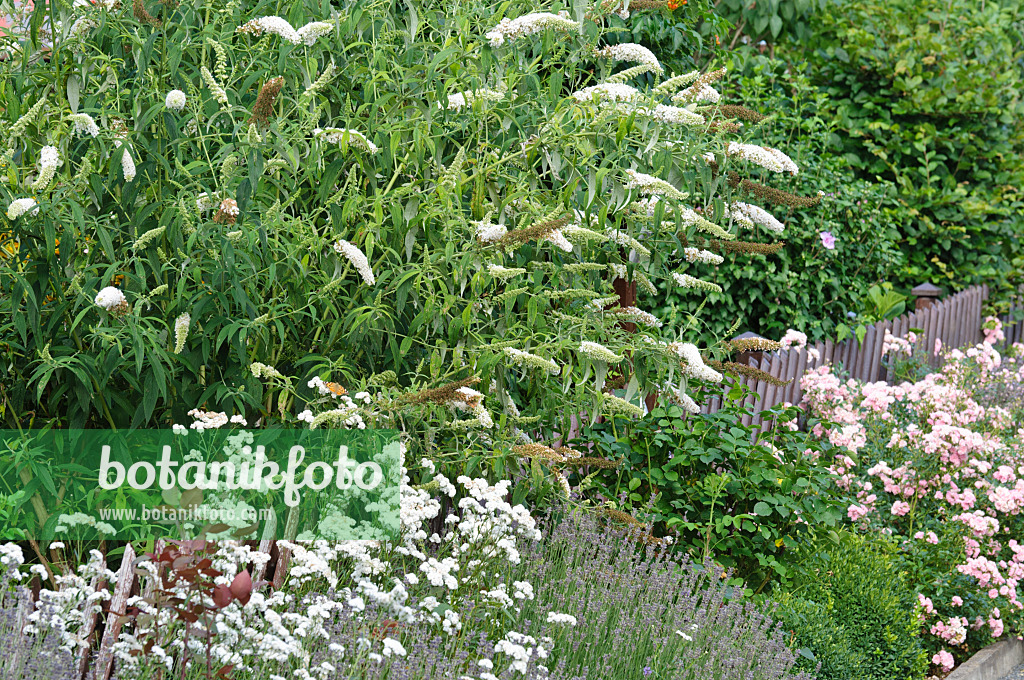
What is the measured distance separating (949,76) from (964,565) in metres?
5.55

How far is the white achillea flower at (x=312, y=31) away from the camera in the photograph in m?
3.05

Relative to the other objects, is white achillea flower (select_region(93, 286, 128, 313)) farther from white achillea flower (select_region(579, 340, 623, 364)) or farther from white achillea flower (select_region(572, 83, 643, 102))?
white achillea flower (select_region(572, 83, 643, 102))

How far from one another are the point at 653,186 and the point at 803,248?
388 centimetres

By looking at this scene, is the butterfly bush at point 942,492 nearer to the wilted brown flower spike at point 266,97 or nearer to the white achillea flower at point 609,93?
the white achillea flower at point 609,93

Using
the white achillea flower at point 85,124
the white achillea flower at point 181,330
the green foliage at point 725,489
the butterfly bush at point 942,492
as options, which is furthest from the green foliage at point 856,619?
the white achillea flower at point 85,124

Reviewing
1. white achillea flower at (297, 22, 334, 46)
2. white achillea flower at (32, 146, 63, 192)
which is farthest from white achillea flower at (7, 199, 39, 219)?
white achillea flower at (297, 22, 334, 46)

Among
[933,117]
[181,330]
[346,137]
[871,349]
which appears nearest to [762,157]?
[346,137]

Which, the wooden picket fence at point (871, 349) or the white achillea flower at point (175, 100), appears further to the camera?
the wooden picket fence at point (871, 349)

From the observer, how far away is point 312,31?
3.06 metres

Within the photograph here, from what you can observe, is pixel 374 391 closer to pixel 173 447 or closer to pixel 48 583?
pixel 173 447

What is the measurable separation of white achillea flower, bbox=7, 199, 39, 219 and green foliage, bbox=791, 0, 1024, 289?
7228 millimetres

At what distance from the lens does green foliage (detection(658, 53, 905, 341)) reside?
6.68 m

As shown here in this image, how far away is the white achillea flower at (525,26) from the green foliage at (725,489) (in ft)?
5.32

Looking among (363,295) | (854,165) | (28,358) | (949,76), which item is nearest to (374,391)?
(363,295)
